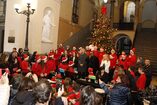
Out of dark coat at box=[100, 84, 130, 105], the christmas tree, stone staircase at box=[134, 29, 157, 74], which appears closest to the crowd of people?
dark coat at box=[100, 84, 130, 105]

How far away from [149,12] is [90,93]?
25.6 m

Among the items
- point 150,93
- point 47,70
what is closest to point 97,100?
point 150,93

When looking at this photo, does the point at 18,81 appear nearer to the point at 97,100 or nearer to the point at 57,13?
the point at 97,100

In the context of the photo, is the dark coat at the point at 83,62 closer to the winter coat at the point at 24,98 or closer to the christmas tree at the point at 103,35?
the christmas tree at the point at 103,35

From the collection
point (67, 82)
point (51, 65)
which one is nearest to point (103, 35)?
point (51, 65)

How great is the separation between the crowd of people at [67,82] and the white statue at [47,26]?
1911 mm

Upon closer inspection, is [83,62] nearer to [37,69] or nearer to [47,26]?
[37,69]

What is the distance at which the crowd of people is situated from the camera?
329 centimetres

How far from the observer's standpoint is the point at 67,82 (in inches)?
243

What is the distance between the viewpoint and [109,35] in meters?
19.4

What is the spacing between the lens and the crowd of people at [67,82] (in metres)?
3.29

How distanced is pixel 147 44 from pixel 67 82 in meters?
17.7

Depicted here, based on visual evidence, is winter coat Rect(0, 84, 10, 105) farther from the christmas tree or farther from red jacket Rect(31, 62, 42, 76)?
the christmas tree

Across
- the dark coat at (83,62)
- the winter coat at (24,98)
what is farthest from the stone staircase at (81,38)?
the winter coat at (24,98)
